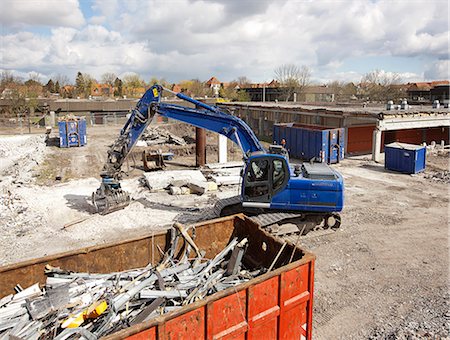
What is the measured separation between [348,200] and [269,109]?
2036 centimetres

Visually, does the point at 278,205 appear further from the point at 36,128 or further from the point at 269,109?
the point at 36,128

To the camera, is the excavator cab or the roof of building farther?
the roof of building

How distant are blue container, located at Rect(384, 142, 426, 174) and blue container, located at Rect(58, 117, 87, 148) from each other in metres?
21.3

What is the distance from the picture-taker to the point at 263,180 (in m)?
10.2

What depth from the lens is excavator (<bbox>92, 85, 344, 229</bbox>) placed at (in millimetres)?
10070

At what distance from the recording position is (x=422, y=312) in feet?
22.9

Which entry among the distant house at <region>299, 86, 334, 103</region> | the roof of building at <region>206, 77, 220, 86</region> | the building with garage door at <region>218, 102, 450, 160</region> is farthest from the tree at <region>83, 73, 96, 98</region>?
the building with garage door at <region>218, 102, 450, 160</region>

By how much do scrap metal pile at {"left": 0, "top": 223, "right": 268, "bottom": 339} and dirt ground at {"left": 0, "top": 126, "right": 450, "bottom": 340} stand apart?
2.52 m

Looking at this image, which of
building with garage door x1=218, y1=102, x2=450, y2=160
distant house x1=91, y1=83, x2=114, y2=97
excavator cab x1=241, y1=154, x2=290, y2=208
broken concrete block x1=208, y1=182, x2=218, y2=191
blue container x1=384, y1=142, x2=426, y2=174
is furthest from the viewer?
distant house x1=91, y1=83, x2=114, y2=97

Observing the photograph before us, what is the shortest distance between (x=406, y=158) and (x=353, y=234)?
1038 centimetres

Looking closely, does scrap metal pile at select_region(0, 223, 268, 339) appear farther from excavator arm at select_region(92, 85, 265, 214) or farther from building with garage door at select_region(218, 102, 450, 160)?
building with garage door at select_region(218, 102, 450, 160)

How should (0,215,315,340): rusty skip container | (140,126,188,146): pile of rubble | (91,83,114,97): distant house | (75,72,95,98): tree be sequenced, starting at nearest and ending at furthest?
(0,215,315,340): rusty skip container
(140,126,188,146): pile of rubble
(75,72,95,98): tree
(91,83,114,97): distant house

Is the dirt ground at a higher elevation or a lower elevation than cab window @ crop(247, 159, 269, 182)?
lower

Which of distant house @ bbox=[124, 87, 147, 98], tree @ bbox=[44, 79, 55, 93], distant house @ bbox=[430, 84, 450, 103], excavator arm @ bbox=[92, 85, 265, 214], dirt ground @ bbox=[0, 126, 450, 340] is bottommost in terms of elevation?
dirt ground @ bbox=[0, 126, 450, 340]
